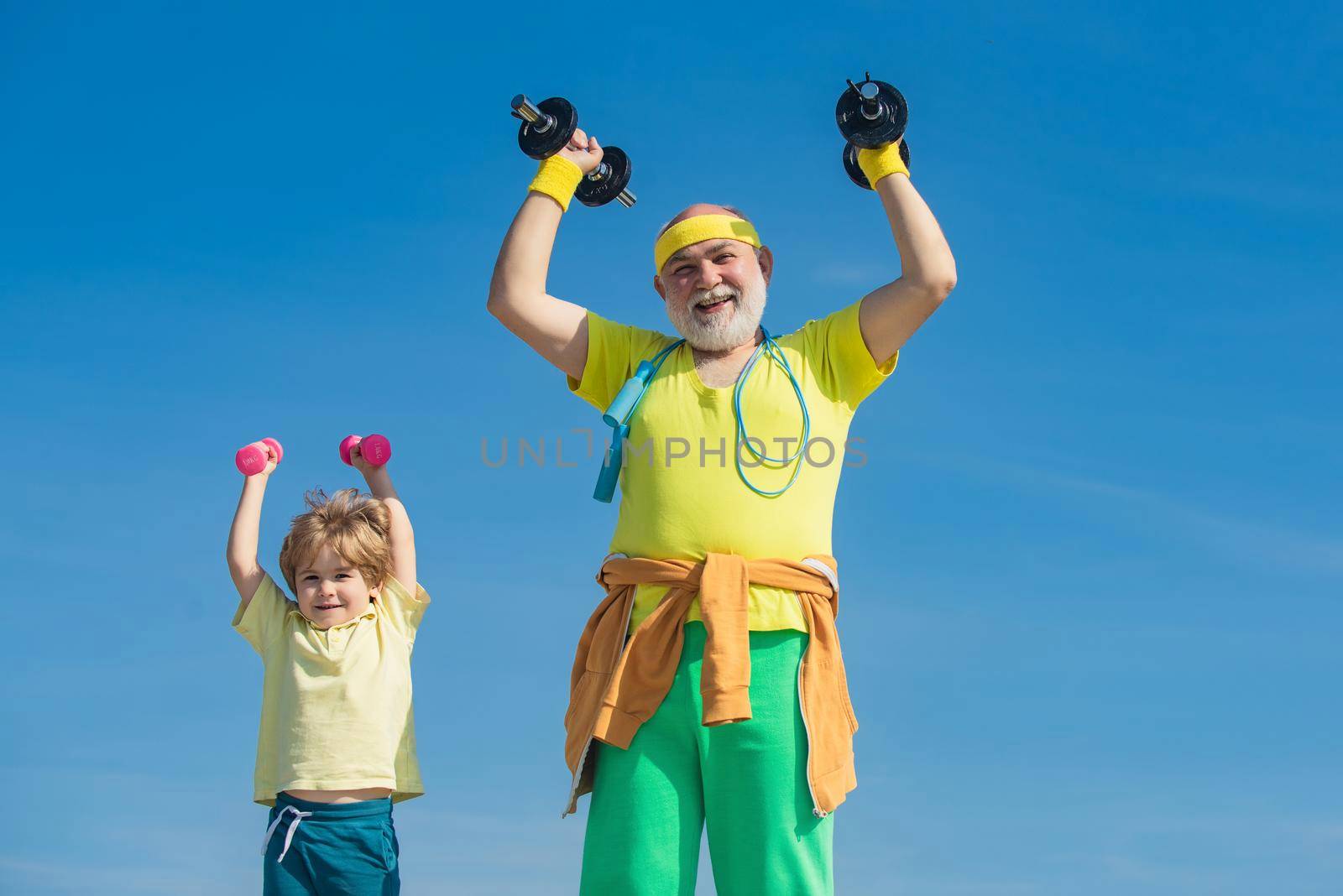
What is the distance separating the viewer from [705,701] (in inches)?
158

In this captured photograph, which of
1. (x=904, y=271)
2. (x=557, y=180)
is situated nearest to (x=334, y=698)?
(x=557, y=180)

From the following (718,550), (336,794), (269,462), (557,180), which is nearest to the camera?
(718,550)

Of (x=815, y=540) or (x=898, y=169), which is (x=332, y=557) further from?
(x=898, y=169)

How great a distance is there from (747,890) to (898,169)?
2396 millimetres

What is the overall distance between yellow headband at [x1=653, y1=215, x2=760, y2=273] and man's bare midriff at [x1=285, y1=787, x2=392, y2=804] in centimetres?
210

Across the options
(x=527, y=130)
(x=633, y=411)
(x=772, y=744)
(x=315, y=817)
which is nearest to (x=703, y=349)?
(x=633, y=411)

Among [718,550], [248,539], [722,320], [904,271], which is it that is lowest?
[718,550]

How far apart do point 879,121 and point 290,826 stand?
3.11 m

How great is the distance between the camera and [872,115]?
178 inches

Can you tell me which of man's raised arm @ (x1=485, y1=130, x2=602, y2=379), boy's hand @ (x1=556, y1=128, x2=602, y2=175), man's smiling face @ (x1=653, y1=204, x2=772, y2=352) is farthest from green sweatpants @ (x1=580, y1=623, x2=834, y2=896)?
boy's hand @ (x1=556, y1=128, x2=602, y2=175)

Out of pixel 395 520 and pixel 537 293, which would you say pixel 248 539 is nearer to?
pixel 395 520

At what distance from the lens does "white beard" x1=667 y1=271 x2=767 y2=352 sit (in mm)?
4598

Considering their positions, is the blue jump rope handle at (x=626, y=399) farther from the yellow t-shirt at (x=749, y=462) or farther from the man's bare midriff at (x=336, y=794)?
the man's bare midriff at (x=336, y=794)

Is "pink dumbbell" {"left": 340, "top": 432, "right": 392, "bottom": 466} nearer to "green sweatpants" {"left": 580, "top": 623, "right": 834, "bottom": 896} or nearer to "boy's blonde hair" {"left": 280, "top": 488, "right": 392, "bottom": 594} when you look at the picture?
"boy's blonde hair" {"left": 280, "top": 488, "right": 392, "bottom": 594}
